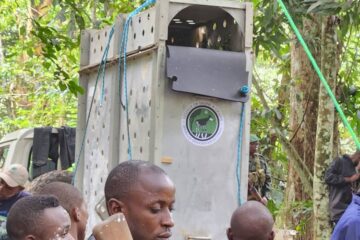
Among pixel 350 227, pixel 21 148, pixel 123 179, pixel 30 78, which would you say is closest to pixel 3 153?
pixel 21 148

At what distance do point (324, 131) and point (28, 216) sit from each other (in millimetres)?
5260

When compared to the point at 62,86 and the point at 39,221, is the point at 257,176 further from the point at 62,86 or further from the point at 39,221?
the point at 39,221

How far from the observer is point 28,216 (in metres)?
3.15

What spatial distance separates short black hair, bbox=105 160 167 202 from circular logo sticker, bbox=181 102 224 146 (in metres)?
2.15

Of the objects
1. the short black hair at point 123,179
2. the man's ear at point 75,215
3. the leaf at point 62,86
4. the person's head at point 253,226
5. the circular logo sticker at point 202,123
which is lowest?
the person's head at point 253,226

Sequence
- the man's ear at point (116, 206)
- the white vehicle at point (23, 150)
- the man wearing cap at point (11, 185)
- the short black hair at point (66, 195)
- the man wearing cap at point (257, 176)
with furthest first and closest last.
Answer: the white vehicle at point (23, 150) → the man wearing cap at point (257, 176) → the man wearing cap at point (11, 185) → the short black hair at point (66, 195) → the man's ear at point (116, 206)

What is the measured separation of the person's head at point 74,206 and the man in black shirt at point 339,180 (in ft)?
14.3

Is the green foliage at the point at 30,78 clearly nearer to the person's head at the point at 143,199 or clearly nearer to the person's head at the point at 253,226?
the person's head at the point at 253,226

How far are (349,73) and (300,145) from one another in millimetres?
1540

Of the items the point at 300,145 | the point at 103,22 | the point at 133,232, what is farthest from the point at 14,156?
the point at 133,232

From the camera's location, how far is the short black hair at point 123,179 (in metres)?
3.22

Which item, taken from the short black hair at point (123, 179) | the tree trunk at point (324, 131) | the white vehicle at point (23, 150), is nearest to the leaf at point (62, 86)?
the tree trunk at point (324, 131)

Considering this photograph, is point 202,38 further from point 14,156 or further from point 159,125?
point 14,156

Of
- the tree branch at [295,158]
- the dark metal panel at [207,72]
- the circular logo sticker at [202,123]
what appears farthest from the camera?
the tree branch at [295,158]
